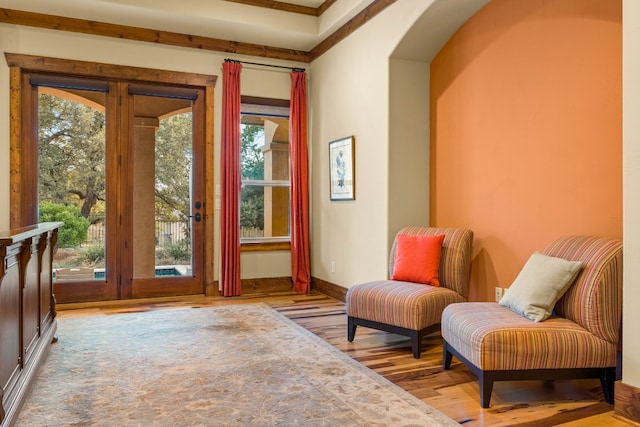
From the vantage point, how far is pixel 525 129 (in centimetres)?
340

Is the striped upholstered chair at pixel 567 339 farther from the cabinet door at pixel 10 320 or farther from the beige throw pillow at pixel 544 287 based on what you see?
the cabinet door at pixel 10 320

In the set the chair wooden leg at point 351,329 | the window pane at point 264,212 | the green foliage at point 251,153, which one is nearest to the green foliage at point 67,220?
the window pane at point 264,212

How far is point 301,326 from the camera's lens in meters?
4.11

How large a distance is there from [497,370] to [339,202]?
9.99 feet

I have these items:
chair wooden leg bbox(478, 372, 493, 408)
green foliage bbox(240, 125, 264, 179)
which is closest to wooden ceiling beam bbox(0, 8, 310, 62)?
green foliage bbox(240, 125, 264, 179)

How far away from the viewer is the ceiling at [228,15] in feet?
15.1

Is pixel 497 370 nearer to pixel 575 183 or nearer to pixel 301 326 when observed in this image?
pixel 575 183

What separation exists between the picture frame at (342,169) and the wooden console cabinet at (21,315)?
2713 mm

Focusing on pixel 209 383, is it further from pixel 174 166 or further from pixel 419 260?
pixel 174 166

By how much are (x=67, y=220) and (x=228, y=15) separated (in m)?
2.64

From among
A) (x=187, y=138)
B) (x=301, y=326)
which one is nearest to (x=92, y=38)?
(x=187, y=138)

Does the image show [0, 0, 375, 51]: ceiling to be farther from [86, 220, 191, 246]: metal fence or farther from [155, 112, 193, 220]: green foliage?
[86, 220, 191, 246]: metal fence

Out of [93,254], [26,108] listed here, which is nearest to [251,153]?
[93,254]

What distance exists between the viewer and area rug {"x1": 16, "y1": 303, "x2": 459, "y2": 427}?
2312 millimetres
